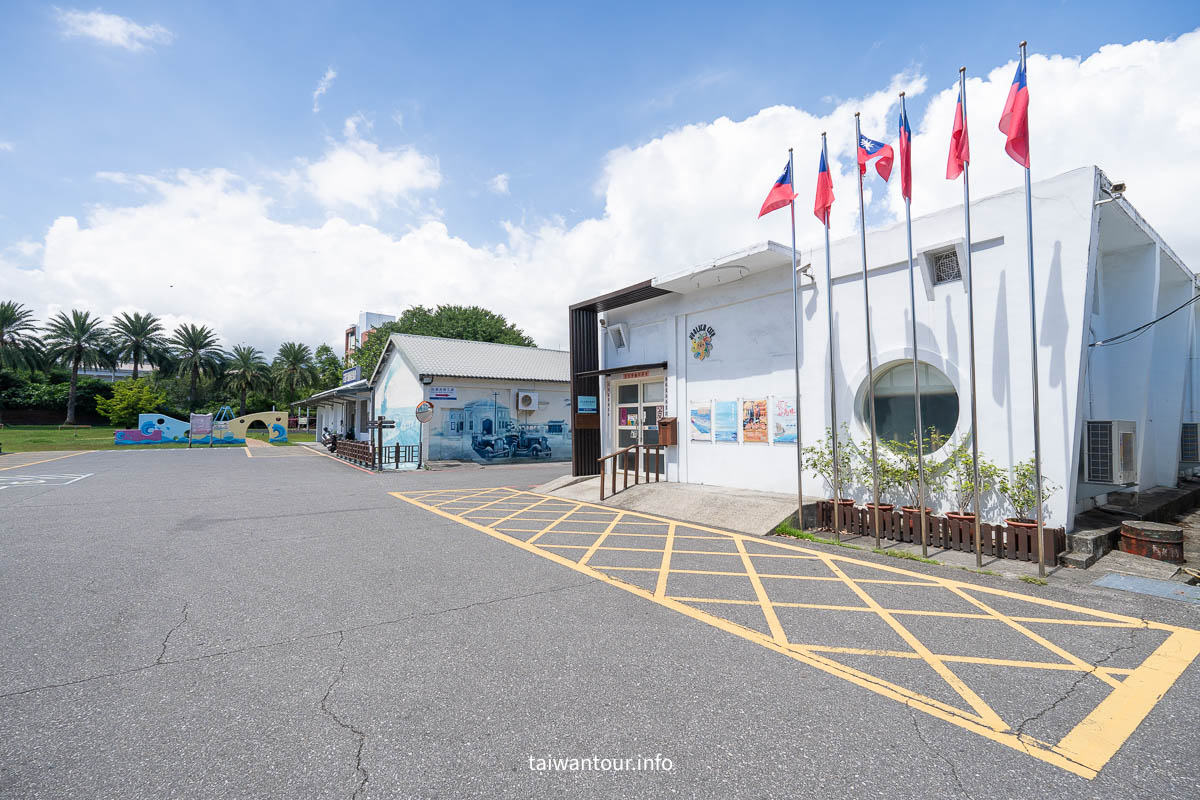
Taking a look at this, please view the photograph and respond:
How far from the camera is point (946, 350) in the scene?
7.55m

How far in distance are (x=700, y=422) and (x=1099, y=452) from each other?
618 centimetres

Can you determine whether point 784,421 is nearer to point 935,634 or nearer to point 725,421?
point 725,421

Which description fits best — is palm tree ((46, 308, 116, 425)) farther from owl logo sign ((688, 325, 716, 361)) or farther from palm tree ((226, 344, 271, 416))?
owl logo sign ((688, 325, 716, 361))

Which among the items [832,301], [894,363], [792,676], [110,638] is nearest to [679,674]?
[792,676]

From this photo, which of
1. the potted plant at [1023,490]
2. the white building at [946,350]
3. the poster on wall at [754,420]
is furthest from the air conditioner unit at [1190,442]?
the poster on wall at [754,420]

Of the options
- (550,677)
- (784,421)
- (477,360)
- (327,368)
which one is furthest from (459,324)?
(550,677)

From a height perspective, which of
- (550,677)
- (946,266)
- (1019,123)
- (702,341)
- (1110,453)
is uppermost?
(1019,123)

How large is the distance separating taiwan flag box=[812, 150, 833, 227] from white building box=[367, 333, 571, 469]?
1586 cm

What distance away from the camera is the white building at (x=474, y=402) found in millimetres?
20984

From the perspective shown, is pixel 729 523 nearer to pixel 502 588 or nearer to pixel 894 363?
pixel 894 363

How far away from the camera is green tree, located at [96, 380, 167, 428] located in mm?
44969

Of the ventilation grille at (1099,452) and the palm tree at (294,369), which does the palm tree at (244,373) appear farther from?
the ventilation grille at (1099,452)

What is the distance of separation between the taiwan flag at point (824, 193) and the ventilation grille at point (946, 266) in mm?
1632

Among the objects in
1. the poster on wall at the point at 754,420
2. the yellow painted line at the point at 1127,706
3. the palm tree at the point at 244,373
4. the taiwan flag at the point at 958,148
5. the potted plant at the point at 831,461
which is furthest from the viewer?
the palm tree at the point at 244,373
